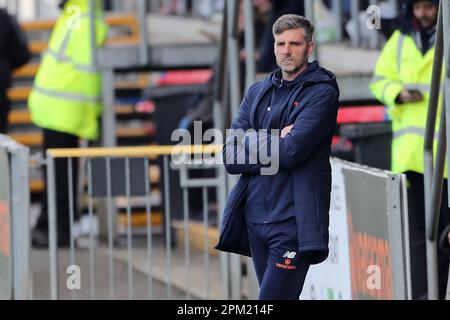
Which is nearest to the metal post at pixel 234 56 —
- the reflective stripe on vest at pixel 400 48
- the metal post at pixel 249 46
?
the metal post at pixel 249 46

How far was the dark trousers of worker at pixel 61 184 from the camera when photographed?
10.3m

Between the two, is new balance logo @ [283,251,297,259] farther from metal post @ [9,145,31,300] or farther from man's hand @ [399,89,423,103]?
metal post @ [9,145,31,300]

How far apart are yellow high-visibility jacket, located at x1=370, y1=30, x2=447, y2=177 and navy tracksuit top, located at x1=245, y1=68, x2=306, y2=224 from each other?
189cm

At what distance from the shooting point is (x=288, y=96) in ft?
21.2

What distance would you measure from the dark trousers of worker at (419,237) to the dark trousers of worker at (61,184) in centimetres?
301

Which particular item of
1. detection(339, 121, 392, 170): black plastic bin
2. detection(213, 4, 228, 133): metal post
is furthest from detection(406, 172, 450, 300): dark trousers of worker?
detection(213, 4, 228, 133): metal post

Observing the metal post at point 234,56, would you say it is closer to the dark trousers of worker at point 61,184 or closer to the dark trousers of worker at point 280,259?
the dark trousers of worker at point 61,184

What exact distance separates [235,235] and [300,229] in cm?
38

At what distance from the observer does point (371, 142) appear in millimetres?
9477

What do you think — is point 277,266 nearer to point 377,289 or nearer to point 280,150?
point 280,150

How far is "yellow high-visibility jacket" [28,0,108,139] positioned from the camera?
1146cm

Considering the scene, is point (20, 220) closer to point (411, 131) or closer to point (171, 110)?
point (411, 131)

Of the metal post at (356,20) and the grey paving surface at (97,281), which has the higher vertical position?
the metal post at (356,20)

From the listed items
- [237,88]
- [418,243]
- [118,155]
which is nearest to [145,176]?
[118,155]
